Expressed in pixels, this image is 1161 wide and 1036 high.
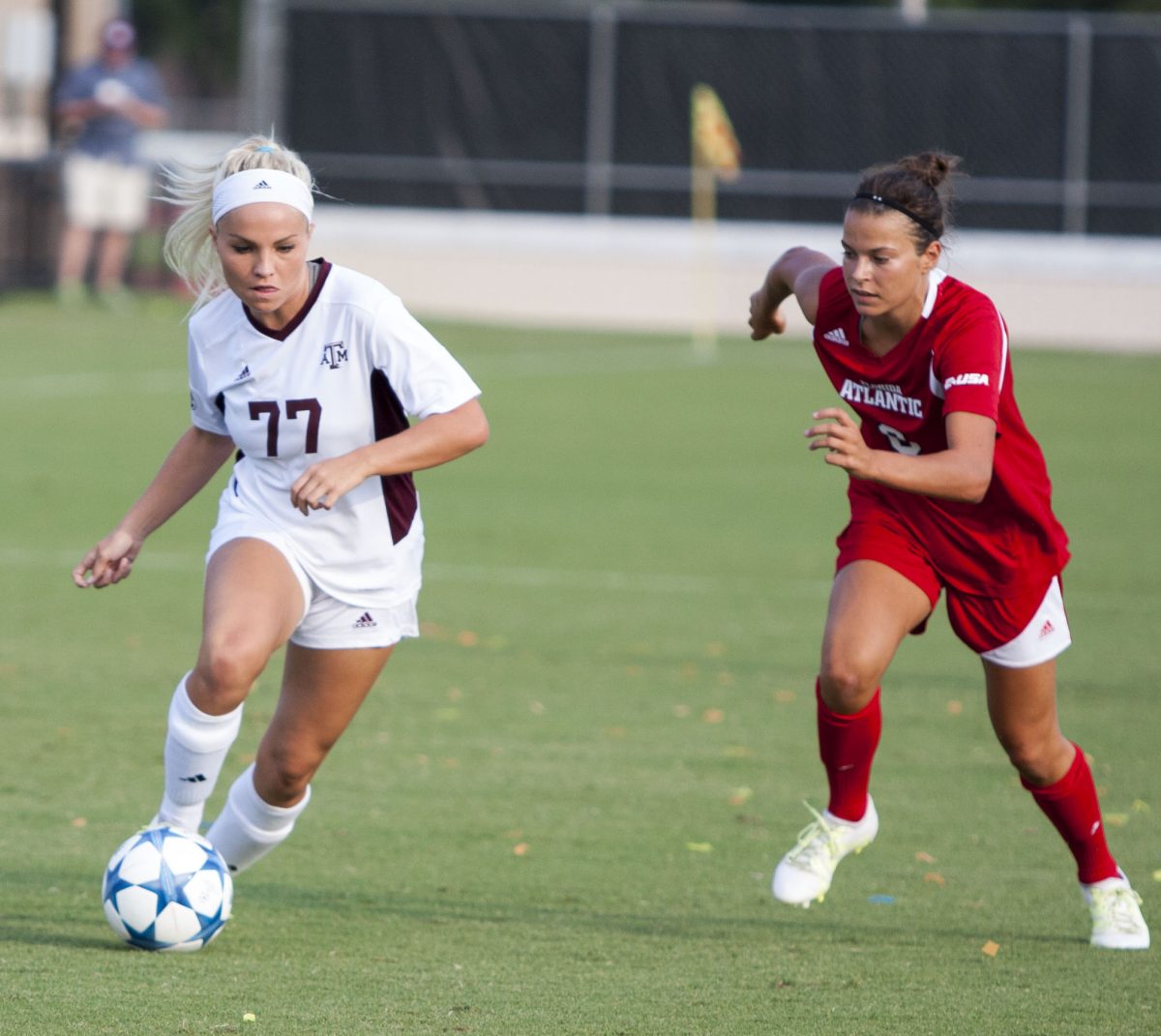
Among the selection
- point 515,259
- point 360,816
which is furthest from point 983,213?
point 360,816

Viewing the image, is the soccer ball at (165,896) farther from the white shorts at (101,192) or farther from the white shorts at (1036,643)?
the white shorts at (101,192)

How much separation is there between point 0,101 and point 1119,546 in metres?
34.2

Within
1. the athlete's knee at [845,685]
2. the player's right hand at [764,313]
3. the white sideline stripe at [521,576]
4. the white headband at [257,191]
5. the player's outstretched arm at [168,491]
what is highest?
the white headband at [257,191]

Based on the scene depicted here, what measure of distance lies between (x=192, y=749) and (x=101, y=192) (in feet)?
63.2

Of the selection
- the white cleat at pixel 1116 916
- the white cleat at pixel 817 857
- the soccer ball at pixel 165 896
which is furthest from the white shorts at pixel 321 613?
the white cleat at pixel 1116 916

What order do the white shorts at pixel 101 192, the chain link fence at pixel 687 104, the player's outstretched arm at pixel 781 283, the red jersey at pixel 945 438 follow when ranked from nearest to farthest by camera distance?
1. the red jersey at pixel 945 438
2. the player's outstretched arm at pixel 781 283
3. the white shorts at pixel 101 192
4. the chain link fence at pixel 687 104

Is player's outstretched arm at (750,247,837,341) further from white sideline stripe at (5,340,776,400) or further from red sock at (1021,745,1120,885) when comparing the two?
white sideline stripe at (5,340,776,400)

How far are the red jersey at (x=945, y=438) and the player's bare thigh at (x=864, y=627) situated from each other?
144 mm

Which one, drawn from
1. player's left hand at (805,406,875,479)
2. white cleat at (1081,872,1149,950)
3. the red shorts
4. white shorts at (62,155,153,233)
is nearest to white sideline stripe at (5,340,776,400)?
white shorts at (62,155,153,233)

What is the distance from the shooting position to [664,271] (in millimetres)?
26094

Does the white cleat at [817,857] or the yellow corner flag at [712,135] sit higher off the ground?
the yellow corner flag at [712,135]

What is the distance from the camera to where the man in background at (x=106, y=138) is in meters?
22.6

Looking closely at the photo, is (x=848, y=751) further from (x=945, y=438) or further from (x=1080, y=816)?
(x=945, y=438)

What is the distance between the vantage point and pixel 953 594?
510cm
